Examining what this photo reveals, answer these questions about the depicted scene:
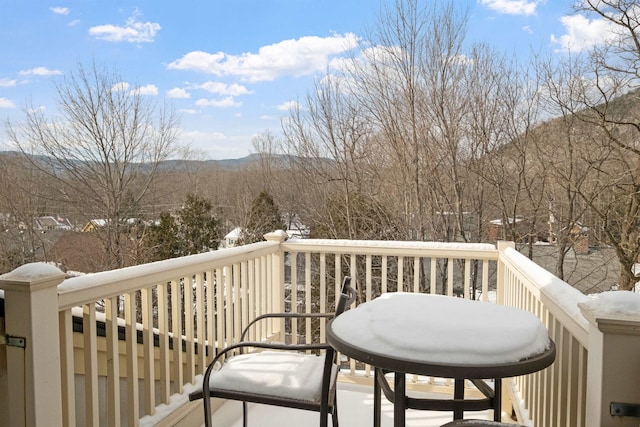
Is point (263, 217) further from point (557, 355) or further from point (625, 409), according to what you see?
point (625, 409)

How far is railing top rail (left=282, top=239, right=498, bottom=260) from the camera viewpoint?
122 inches

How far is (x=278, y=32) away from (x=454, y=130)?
8782 mm

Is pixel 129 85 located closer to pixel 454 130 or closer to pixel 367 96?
pixel 367 96

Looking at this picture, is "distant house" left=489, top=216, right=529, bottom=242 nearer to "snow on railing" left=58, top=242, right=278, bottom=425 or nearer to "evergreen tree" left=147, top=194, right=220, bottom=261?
"snow on railing" left=58, top=242, right=278, bottom=425

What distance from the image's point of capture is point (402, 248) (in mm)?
3266

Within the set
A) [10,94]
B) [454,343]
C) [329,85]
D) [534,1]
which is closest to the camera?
[454,343]

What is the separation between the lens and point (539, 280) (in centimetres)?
182

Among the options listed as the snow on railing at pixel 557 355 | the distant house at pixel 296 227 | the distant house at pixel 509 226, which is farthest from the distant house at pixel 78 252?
the snow on railing at pixel 557 355

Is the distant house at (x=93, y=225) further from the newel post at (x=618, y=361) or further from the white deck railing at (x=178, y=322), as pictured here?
the newel post at (x=618, y=361)

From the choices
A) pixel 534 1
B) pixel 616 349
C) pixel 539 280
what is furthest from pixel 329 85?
pixel 616 349

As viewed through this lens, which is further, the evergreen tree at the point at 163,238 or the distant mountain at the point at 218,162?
the evergreen tree at the point at 163,238

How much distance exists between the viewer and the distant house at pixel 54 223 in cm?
1448

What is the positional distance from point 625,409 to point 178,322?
2035 mm

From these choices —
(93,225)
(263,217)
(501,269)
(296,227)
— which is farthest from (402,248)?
(93,225)
